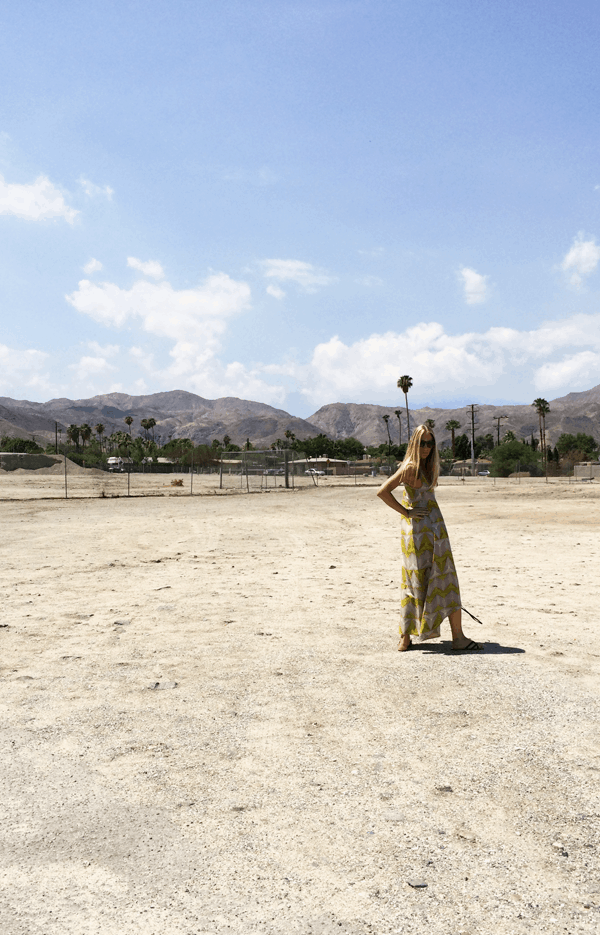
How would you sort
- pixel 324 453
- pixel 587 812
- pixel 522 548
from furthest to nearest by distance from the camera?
pixel 324 453 < pixel 522 548 < pixel 587 812

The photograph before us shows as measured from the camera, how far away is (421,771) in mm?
3590

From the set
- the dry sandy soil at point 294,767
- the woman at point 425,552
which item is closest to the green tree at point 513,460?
the dry sandy soil at point 294,767

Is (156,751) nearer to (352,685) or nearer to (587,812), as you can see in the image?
(352,685)

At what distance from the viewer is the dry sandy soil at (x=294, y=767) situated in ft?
8.38

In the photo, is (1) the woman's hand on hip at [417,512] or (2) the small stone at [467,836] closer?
(2) the small stone at [467,836]

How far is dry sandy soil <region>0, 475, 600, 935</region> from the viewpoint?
2555 mm

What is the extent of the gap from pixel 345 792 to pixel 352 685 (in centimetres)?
166

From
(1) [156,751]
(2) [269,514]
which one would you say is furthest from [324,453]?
(1) [156,751]

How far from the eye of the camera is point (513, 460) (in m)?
71.2

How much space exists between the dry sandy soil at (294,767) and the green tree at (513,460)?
6224 cm

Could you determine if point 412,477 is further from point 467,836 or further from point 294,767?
point 467,836

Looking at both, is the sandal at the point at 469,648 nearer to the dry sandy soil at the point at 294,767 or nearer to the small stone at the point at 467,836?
the dry sandy soil at the point at 294,767

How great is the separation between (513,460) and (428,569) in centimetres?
6882

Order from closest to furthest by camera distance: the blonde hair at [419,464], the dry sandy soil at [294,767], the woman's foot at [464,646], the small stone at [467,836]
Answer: the dry sandy soil at [294,767]
the small stone at [467,836]
the blonde hair at [419,464]
the woman's foot at [464,646]
